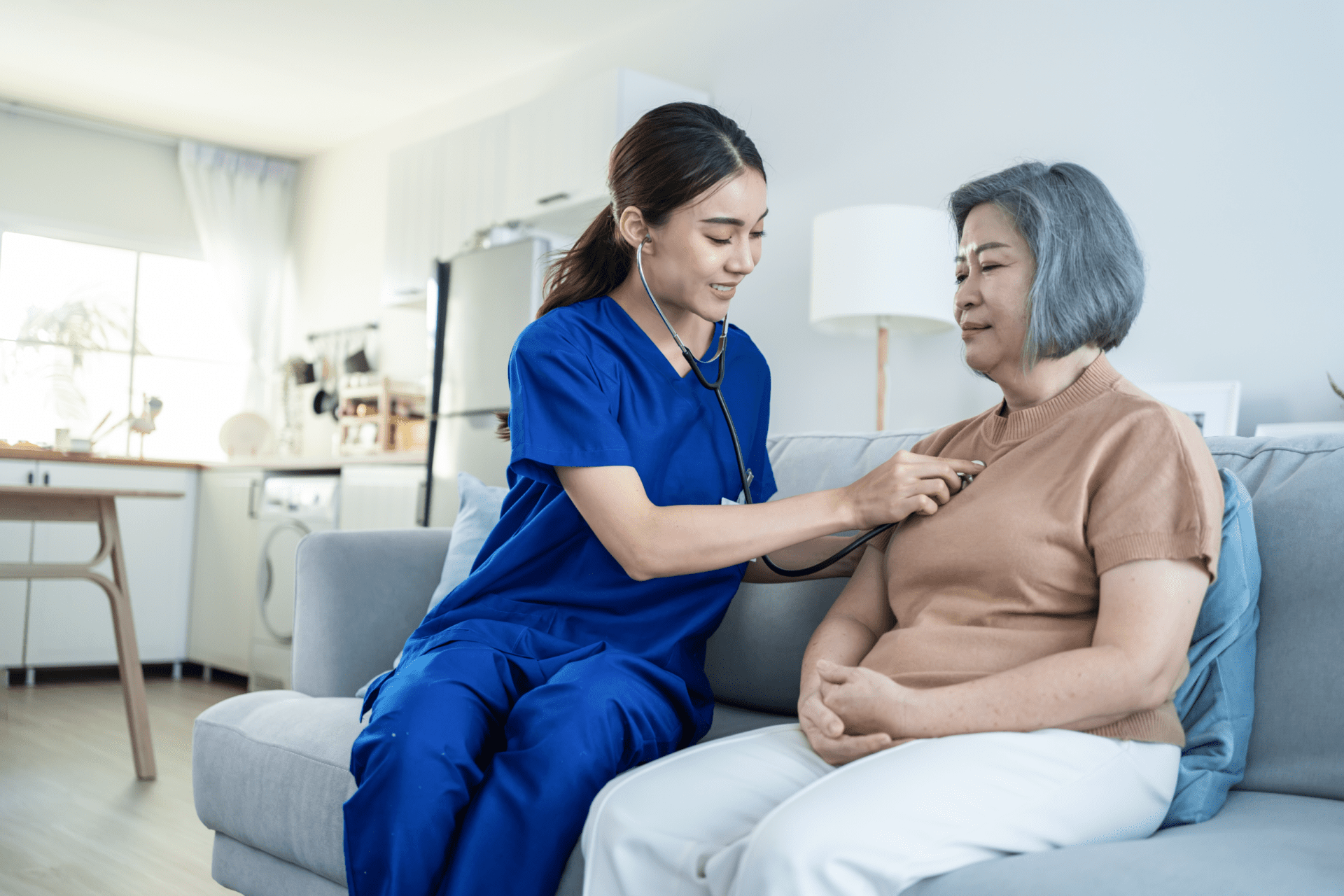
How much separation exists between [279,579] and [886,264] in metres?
2.90

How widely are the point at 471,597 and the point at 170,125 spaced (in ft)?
17.7

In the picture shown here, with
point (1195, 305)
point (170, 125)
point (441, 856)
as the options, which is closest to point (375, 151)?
point (170, 125)

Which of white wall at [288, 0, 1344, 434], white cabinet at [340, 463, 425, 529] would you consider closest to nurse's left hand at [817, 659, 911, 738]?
white wall at [288, 0, 1344, 434]

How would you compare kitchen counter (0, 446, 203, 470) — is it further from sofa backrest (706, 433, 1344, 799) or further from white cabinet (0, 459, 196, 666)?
sofa backrest (706, 433, 1344, 799)

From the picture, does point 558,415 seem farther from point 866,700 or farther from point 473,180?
point 473,180

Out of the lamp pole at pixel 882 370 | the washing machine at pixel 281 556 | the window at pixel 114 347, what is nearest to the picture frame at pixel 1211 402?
the lamp pole at pixel 882 370

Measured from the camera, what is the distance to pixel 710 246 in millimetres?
1362

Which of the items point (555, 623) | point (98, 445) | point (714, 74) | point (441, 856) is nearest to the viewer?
point (441, 856)

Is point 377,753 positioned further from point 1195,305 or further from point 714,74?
point 714,74

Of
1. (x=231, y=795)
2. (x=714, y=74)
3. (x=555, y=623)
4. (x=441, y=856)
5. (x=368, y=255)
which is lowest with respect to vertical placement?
(x=231, y=795)

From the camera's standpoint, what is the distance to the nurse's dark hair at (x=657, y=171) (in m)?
1.35

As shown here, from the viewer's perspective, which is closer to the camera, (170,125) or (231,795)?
(231,795)

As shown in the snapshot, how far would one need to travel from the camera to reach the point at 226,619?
4.70 metres

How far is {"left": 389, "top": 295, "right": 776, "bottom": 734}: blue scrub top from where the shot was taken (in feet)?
4.18
